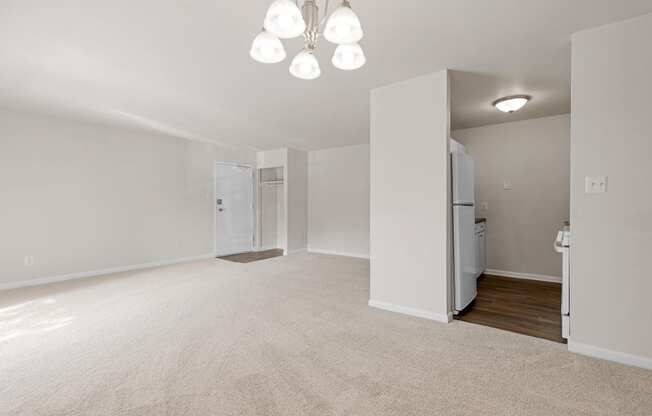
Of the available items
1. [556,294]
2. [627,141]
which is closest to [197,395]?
[627,141]

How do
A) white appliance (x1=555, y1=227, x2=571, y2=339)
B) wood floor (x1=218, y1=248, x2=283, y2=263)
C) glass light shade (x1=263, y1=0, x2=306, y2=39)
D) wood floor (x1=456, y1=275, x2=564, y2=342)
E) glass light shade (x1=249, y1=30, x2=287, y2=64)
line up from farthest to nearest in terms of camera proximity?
1. wood floor (x1=218, y1=248, x2=283, y2=263)
2. wood floor (x1=456, y1=275, x2=564, y2=342)
3. white appliance (x1=555, y1=227, x2=571, y2=339)
4. glass light shade (x1=249, y1=30, x2=287, y2=64)
5. glass light shade (x1=263, y1=0, x2=306, y2=39)

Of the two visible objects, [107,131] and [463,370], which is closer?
[463,370]

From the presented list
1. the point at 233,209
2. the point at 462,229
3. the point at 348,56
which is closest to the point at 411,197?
the point at 462,229

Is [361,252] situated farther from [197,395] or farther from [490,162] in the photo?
[197,395]

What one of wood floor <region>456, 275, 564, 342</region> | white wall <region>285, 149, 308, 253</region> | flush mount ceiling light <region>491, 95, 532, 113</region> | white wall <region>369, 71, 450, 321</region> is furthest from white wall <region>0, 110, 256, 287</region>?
flush mount ceiling light <region>491, 95, 532, 113</region>

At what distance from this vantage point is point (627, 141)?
2.05 meters

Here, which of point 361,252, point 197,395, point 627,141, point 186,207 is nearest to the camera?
point 197,395

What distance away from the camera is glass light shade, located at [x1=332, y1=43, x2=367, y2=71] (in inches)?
62.9

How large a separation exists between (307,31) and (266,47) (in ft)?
0.74

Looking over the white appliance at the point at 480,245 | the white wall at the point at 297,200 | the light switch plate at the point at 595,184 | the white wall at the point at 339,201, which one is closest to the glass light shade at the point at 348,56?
the light switch plate at the point at 595,184

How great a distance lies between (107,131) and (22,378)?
398 centimetres

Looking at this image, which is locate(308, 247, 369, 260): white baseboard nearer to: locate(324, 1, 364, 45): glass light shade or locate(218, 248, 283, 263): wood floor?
locate(218, 248, 283, 263): wood floor

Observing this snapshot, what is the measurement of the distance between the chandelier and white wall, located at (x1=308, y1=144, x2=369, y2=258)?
448cm

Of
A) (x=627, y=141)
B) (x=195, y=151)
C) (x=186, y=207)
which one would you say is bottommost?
(x=186, y=207)
